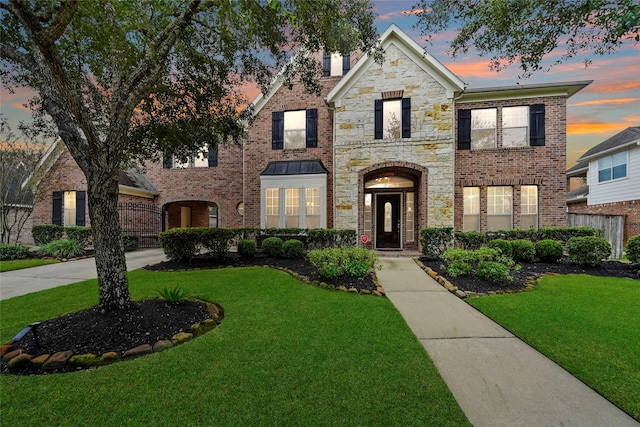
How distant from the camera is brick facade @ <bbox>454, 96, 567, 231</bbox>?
424 inches

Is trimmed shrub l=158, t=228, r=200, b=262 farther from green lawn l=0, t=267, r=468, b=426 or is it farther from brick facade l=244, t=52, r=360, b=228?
green lawn l=0, t=267, r=468, b=426

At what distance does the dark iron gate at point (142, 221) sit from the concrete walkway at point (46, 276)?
14.4 ft

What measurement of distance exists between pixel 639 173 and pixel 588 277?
445 inches

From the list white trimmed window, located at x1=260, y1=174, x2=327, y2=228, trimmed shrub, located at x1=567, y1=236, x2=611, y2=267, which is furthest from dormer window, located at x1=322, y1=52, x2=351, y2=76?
trimmed shrub, located at x1=567, y1=236, x2=611, y2=267

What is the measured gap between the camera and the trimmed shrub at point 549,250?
8.44 meters

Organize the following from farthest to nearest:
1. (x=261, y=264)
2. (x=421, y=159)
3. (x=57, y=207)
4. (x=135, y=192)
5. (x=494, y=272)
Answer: (x=135, y=192), (x=57, y=207), (x=421, y=159), (x=261, y=264), (x=494, y=272)

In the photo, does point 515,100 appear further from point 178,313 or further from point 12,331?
point 12,331

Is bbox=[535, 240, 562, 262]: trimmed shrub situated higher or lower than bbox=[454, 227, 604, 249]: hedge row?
lower

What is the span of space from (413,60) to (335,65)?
381cm

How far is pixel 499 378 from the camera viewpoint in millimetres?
2793

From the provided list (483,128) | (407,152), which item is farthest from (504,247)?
(483,128)

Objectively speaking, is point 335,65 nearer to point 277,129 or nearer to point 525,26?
point 277,129

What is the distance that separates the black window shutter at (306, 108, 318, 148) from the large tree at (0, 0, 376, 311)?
499 centimetres

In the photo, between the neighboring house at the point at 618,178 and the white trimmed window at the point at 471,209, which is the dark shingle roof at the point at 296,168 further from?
the neighboring house at the point at 618,178
